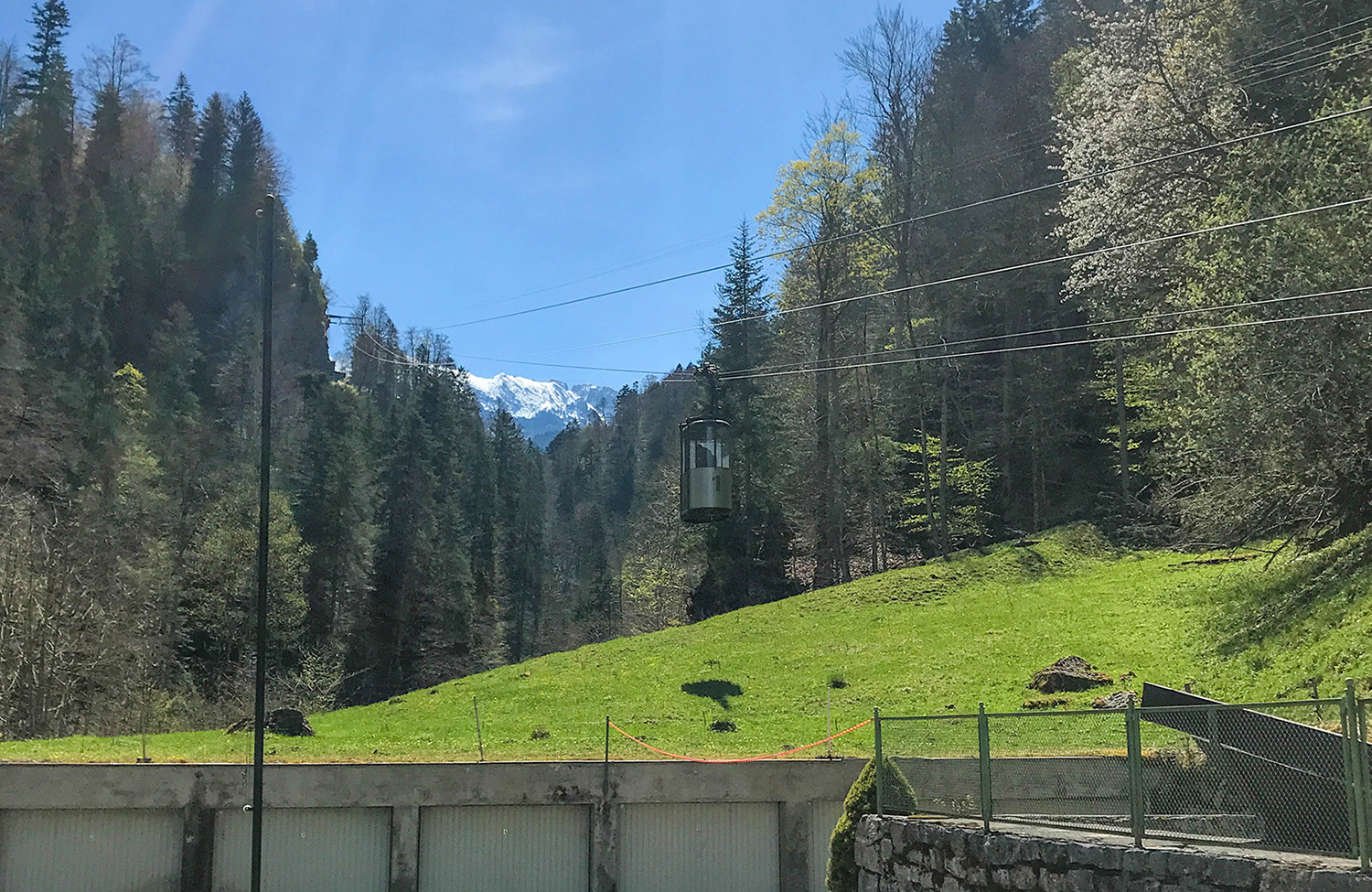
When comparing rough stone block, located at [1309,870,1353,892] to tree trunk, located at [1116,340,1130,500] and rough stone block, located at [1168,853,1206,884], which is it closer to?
rough stone block, located at [1168,853,1206,884]

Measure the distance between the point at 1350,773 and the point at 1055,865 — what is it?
2.79m

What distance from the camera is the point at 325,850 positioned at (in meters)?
17.3

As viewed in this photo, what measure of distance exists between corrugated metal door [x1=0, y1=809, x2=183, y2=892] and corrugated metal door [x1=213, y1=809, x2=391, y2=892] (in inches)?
56.2

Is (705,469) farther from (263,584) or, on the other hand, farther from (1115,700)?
(1115,700)

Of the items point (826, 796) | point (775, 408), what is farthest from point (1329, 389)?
point (775, 408)

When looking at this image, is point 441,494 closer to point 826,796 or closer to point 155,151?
point 155,151

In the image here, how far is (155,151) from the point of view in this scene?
83.6 metres

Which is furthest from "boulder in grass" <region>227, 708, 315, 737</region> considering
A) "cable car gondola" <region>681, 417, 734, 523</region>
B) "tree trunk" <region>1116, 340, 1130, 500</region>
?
"tree trunk" <region>1116, 340, 1130, 500</region>

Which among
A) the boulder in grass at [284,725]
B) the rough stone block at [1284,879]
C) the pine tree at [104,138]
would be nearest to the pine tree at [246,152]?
the pine tree at [104,138]

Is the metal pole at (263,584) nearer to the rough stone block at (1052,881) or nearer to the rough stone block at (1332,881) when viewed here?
the rough stone block at (1052,881)

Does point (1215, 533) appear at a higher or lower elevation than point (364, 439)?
lower

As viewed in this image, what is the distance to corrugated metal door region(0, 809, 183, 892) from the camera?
55.7 ft

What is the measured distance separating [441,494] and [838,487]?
39.5m

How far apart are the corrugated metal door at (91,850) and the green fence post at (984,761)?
13360mm
